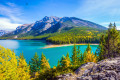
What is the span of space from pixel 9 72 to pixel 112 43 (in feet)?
89.0

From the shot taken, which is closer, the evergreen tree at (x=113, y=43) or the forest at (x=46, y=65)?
the forest at (x=46, y=65)

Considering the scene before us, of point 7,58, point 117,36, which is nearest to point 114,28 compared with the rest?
point 117,36

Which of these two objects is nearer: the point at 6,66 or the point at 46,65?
the point at 6,66

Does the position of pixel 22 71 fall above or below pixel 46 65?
above

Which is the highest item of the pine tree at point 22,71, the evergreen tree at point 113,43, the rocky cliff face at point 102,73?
the evergreen tree at point 113,43

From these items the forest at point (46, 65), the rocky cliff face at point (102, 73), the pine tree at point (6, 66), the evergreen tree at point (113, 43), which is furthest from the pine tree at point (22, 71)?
the evergreen tree at point (113, 43)

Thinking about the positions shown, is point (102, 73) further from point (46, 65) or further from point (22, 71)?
point (46, 65)

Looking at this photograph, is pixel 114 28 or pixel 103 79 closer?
pixel 103 79

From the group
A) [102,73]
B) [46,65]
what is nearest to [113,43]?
[102,73]

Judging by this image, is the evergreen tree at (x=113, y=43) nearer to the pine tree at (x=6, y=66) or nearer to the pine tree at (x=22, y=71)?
the pine tree at (x=22, y=71)

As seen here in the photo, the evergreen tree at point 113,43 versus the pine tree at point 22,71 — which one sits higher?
the evergreen tree at point 113,43

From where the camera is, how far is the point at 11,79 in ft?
35.8

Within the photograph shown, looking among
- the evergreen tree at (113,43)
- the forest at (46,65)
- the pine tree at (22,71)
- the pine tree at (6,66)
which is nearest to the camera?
the pine tree at (6,66)

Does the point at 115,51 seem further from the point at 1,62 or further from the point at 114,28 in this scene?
the point at 1,62
